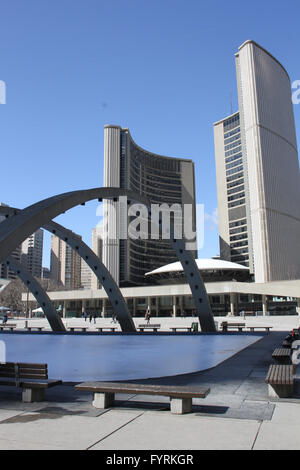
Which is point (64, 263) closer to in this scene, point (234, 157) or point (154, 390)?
point (234, 157)

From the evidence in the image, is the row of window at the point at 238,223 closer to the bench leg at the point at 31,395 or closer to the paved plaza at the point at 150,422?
the paved plaza at the point at 150,422

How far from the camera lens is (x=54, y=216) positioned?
14750 millimetres

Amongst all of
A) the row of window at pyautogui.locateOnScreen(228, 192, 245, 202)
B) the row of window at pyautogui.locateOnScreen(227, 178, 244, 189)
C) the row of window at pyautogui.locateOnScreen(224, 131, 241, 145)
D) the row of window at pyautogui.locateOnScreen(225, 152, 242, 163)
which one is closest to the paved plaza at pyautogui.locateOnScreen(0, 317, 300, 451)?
the row of window at pyautogui.locateOnScreen(228, 192, 245, 202)

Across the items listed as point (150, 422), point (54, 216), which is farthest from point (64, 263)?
point (150, 422)

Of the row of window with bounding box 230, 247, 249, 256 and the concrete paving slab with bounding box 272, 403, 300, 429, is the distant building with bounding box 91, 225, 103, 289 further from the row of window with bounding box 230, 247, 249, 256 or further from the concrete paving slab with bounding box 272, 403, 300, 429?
the concrete paving slab with bounding box 272, 403, 300, 429

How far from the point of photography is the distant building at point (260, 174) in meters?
105

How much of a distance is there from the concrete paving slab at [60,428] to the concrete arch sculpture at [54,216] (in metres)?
6.11

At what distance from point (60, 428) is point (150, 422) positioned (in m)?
1.23

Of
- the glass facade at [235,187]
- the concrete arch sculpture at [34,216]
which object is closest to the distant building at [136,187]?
the glass facade at [235,187]

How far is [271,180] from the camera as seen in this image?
108 meters

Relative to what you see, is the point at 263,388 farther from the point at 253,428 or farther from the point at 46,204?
the point at 46,204

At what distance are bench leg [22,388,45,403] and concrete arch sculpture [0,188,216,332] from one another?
192 inches
